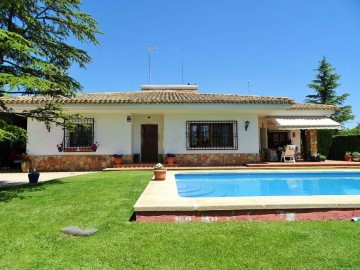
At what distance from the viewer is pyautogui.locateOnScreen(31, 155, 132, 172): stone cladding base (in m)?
24.6

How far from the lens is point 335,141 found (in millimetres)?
33844

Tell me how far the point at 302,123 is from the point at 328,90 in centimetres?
3460

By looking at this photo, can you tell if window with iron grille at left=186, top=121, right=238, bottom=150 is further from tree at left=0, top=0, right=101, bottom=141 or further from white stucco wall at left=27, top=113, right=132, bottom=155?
tree at left=0, top=0, right=101, bottom=141

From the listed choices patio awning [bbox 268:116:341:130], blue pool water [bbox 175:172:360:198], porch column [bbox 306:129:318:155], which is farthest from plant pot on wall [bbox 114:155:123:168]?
porch column [bbox 306:129:318:155]

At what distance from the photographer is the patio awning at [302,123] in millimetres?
27375

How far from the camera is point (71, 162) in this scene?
2481 centimetres

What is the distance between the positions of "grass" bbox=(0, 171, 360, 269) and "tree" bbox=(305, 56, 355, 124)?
5593cm

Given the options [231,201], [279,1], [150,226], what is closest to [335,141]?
[279,1]

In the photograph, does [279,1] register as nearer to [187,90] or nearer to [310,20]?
[310,20]

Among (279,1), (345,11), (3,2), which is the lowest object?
(3,2)

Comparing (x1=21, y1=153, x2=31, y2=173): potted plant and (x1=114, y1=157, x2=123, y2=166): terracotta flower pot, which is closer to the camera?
(x1=21, y1=153, x2=31, y2=173): potted plant

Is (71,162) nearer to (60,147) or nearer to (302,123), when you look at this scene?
(60,147)

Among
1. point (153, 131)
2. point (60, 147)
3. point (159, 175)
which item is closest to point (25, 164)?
point (60, 147)

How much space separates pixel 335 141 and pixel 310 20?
58.1 ft
